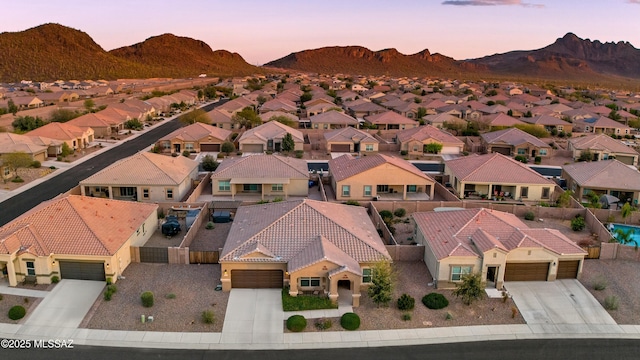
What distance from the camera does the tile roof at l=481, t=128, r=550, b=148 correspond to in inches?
2793

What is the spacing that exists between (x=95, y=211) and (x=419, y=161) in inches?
1729

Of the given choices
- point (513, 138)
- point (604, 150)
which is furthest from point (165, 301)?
point (604, 150)

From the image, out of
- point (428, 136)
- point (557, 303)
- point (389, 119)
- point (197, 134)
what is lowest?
point (557, 303)

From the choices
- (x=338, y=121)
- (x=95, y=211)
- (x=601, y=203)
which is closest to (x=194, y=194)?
(x=95, y=211)

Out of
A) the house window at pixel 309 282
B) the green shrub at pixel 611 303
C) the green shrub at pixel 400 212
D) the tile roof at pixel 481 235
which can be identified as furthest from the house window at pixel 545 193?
the house window at pixel 309 282

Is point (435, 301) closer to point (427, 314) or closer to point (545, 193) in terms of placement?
point (427, 314)

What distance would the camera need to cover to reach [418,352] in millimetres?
25156

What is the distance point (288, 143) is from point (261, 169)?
64.6 ft

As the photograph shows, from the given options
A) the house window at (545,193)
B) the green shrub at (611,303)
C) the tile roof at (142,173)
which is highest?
the tile roof at (142,173)

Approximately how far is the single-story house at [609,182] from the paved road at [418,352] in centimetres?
2671

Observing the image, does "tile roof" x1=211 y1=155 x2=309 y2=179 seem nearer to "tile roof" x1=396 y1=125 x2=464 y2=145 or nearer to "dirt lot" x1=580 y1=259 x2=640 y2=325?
"tile roof" x1=396 y1=125 x2=464 y2=145

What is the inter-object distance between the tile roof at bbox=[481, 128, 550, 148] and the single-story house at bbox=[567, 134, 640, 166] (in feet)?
13.6

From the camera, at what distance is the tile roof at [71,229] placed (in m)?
30.8

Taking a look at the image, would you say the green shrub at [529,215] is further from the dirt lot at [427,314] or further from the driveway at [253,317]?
the driveway at [253,317]
